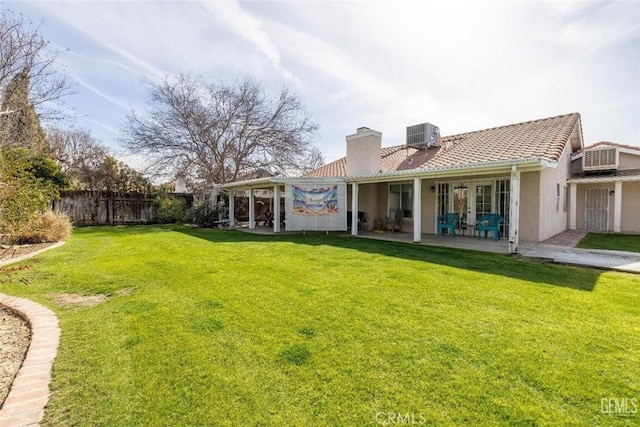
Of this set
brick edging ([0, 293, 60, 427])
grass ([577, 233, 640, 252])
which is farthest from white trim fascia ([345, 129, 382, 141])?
brick edging ([0, 293, 60, 427])

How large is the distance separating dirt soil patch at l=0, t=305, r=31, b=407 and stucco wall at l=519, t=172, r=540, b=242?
12.8 meters

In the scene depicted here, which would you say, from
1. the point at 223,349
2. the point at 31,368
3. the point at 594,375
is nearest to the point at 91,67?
the point at 31,368

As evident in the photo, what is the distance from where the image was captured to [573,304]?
459 centimetres

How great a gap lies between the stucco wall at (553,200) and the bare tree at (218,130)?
15300 mm

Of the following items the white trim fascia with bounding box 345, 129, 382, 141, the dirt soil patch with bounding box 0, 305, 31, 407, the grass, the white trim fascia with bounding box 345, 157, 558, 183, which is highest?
the white trim fascia with bounding box 345, 129, 382, 141

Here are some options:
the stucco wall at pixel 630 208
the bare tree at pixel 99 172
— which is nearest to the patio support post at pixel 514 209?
the stucco wall at pixel 630 208

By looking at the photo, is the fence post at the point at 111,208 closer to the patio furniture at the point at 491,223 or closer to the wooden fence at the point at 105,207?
the wooden fence at the point at 105,207

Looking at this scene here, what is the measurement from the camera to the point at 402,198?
594 inches

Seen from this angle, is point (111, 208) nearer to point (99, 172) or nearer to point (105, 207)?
point (105, 207)

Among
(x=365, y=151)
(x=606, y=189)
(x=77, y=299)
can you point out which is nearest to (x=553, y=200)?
(x=606, y=189)

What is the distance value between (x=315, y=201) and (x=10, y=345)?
11.0 m

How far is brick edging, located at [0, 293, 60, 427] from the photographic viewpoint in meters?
2.40

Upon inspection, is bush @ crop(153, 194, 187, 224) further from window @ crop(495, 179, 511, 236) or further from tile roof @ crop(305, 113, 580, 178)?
window @ crop(495, 179, 511, 236)

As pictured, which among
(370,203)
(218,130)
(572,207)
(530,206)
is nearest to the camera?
(530,206)
